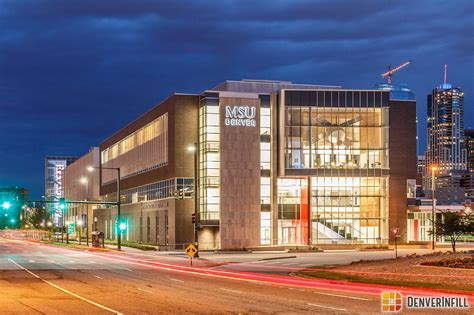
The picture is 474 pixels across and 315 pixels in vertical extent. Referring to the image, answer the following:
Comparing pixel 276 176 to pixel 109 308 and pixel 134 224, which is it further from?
pixel 109 308

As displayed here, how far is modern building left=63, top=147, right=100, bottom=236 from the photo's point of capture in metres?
153

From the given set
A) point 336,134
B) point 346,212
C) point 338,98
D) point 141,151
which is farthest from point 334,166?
point 141,151

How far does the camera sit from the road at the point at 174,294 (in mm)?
25042

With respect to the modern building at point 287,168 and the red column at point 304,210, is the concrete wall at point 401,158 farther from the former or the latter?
the red column at point 304,210

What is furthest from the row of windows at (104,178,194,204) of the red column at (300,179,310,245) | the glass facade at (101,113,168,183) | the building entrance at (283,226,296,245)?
the red column at (300,179,310,245)

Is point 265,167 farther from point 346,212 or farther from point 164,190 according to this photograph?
point 164,190

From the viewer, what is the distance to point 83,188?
163625 millimetres

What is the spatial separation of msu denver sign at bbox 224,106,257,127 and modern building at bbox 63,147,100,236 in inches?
2143

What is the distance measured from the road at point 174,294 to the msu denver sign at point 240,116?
44.2 meters

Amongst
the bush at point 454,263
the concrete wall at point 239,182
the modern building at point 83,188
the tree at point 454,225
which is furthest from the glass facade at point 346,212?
the modern building at point 83,188

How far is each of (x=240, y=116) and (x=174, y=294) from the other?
194 feet

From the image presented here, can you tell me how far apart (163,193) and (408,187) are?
30052 millimetres

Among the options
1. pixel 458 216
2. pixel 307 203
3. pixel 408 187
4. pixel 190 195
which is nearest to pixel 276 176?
pixel 307 203

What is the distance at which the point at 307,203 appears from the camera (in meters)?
90.2
